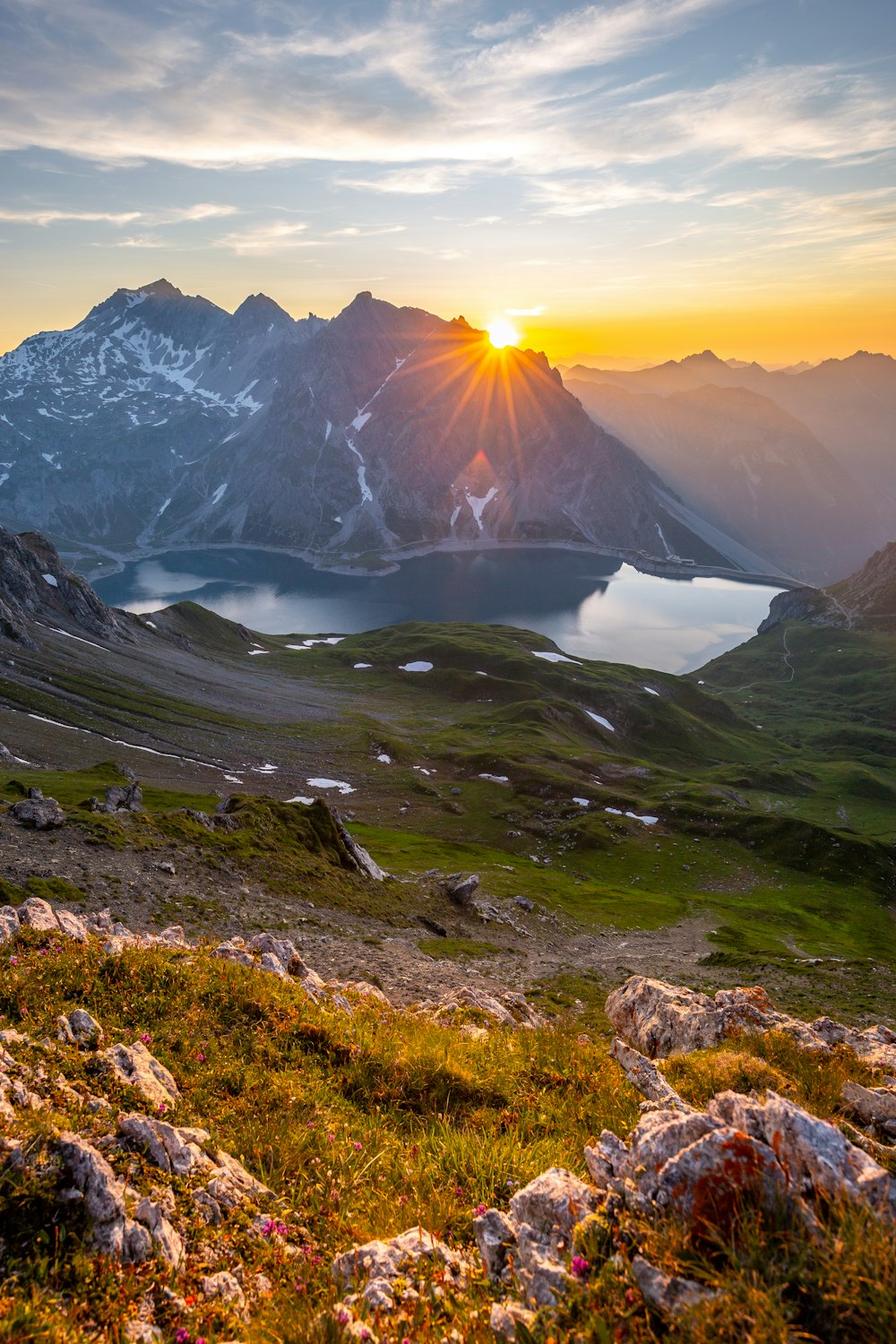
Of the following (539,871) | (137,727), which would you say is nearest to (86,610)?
(137,727)

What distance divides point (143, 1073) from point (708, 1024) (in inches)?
558

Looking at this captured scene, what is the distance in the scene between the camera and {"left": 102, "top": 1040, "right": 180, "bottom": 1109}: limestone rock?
32.7 feet

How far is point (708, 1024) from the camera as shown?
59.5 ft

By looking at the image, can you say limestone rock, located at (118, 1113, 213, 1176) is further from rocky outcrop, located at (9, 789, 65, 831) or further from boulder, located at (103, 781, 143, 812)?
boulder, located at (103, 781, 143, 812)

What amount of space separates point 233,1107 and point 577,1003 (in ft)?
74.6

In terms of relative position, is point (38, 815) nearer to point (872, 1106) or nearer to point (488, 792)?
point (872, 1106)

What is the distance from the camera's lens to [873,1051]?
16891 millimetres

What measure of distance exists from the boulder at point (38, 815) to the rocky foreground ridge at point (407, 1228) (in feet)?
86.9

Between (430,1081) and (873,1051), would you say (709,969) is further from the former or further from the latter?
(430,1081)

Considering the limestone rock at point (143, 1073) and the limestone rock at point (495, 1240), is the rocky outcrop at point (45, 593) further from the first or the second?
the limestone rock at point (495, 1240)

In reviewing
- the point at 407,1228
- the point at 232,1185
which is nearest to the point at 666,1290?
the point at 407,1228

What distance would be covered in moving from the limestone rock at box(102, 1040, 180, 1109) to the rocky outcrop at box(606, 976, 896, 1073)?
1224 cm

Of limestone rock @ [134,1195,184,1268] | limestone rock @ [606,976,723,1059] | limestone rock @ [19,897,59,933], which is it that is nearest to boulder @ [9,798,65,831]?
limestone rock @ [19,897,59,933]

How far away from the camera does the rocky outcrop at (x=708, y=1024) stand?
17203mm
